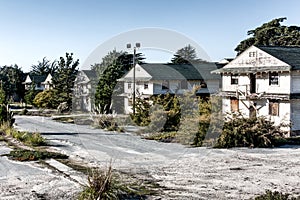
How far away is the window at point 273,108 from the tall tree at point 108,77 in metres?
14.6

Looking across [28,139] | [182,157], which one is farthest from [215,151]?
[28,139]

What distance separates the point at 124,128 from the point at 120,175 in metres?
14.6

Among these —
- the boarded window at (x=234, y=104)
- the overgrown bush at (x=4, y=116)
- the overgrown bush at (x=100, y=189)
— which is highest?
the boarded window at (x=234, y=104)

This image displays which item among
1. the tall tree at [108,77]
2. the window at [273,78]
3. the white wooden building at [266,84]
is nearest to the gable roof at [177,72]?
the tall tree at [108,77]

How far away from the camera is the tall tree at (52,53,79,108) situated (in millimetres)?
46156

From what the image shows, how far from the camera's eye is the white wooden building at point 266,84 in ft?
79.2

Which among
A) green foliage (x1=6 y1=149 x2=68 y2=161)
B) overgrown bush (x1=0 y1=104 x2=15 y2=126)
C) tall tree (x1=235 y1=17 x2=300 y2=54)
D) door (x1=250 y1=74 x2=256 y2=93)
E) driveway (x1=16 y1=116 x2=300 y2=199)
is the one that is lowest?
driveway (x1=16 y1=116 x2=300 y2=199)

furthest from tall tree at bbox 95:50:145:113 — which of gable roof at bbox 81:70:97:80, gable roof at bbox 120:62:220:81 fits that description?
gable roof at bbox 120:62:220:81

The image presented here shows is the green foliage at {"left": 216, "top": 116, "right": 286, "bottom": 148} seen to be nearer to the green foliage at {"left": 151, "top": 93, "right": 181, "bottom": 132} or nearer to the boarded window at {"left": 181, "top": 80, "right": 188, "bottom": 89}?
the green foliage at {"left": 151, "top": 93, "right": 181, "bottom": 132}

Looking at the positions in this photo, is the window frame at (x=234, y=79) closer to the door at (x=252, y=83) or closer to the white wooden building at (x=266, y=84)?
the white wooden building at (x=266, y=84)

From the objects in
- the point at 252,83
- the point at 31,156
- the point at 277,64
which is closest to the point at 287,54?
the point at 277,64

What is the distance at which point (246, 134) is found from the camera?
19234mm

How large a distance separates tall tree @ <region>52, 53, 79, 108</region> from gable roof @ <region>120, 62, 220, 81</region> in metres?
9.68

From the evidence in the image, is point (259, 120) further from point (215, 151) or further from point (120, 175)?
point (120, 175)
